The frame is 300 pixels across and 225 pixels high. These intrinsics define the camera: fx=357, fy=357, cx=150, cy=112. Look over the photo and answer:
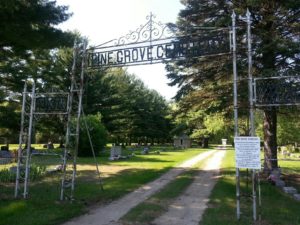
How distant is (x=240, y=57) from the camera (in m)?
14.0

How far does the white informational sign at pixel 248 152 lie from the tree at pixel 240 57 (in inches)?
188

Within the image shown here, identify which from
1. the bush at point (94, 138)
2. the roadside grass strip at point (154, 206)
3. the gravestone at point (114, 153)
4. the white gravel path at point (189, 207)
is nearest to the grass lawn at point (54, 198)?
the roadside grass strip at point (154, 206)

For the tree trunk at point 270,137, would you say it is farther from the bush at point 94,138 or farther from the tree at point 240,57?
the bush at point 94,138

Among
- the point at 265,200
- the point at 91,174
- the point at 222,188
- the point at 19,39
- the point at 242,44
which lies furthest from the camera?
the point at 91,174

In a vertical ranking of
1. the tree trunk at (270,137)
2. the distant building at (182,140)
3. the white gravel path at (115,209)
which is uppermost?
the distant building at (182,140)

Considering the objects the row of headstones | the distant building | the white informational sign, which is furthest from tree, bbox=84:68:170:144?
the white informational sign

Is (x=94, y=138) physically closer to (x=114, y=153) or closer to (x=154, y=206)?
(x=114, y=153)

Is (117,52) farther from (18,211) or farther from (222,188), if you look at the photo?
(222,188)

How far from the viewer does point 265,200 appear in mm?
9648

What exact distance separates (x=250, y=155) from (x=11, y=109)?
19443 millimetres

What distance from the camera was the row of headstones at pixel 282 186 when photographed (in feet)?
34.2

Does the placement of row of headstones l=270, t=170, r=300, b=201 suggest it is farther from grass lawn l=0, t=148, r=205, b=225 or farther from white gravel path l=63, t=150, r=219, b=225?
grass lawn l=0, t=148, r=205, b=225

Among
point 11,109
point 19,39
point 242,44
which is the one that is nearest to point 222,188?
point 242,44

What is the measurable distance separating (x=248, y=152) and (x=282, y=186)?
519cm
